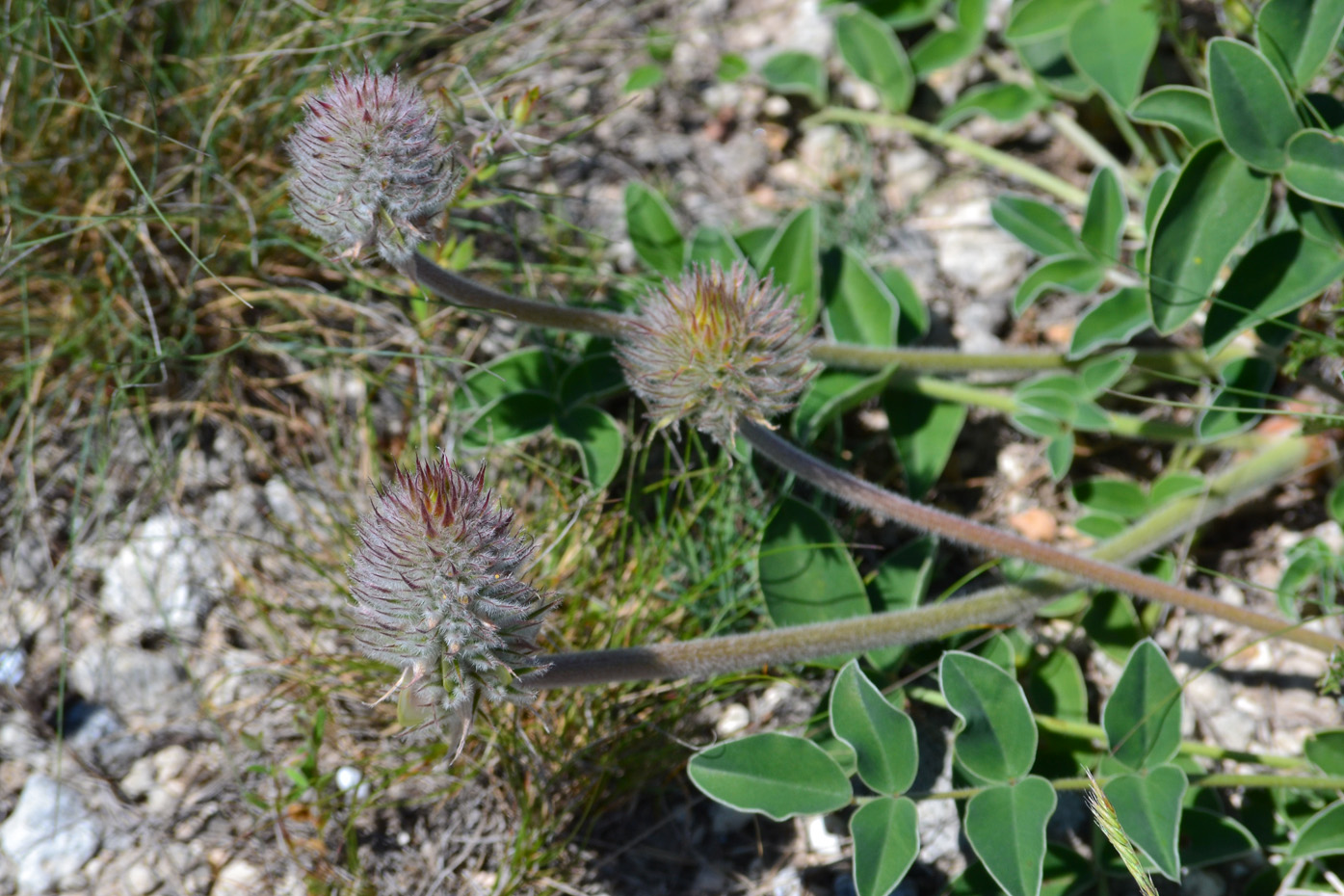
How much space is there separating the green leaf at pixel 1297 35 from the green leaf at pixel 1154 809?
5.21 ft

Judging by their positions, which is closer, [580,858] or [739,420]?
[739,420]

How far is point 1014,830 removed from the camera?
2264 mm

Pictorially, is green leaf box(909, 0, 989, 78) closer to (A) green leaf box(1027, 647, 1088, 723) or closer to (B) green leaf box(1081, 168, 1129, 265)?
(B) green leaf box(1081, 168, 1129, 265)

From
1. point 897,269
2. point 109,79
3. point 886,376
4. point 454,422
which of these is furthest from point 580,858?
point 109,79

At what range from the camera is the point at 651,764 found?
2.80m

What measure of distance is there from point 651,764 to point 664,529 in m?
0.61

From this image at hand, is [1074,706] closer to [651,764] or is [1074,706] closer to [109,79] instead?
[651,764]

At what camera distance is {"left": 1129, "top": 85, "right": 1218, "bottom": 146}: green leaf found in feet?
8.57

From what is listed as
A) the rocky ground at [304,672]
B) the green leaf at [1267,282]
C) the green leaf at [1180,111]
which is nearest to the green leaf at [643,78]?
the rocky ground at [304,672]

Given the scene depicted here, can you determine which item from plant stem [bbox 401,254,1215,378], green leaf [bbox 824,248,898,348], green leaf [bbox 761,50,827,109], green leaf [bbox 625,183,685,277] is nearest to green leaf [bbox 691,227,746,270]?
green leaf [bbox 625,183,685,277]

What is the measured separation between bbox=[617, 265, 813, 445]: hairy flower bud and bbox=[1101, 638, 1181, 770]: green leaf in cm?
102

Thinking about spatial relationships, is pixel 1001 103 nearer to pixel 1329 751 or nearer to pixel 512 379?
pixel 512 379

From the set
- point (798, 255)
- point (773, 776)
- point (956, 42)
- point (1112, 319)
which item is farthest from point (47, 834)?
point (956, 42)

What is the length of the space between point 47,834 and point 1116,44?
11.9 feet
